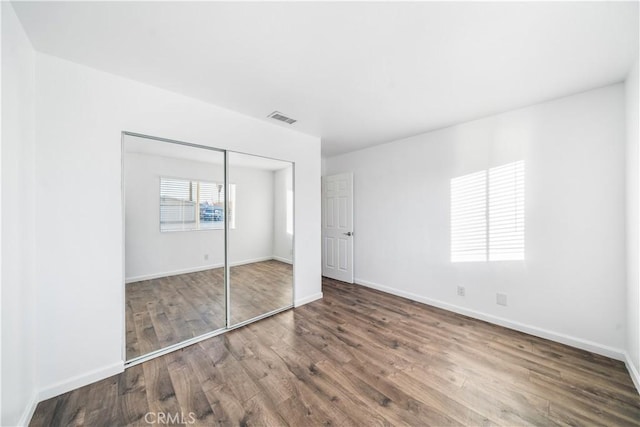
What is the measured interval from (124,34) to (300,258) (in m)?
2.85

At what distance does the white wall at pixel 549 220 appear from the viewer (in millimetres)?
2231

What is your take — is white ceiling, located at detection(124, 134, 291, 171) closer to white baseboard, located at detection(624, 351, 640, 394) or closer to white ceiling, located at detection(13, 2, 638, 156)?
white ceiling, located at detection(13, 2, 638, 156)

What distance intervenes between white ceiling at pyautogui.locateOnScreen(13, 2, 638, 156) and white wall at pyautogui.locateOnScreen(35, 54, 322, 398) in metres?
0.20

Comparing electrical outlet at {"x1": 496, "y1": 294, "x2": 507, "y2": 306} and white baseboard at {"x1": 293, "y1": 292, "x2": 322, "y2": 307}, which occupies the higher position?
electrical outlet at {"x1": 496, "y1": 294, "x2": 507, "y2": 306}

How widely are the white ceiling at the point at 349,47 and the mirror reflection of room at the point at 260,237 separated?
865mm

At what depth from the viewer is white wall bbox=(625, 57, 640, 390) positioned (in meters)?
1.87

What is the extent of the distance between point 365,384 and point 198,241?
2.17 meters

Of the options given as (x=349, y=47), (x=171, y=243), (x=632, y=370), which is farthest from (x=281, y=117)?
(x=632, y=370)

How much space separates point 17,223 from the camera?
1451 mm

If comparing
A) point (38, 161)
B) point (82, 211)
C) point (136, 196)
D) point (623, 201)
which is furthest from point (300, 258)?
point (623, 201)

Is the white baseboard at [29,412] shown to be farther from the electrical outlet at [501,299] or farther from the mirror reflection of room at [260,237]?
the electrical outlet at [501,299]

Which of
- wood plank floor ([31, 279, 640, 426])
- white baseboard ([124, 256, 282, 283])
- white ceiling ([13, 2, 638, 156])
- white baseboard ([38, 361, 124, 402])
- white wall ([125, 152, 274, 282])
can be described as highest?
white ceiling ([13, 2, 638, 156])

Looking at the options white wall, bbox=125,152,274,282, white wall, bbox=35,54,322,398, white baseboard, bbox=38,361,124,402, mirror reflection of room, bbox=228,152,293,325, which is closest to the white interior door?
mirror reflection of room, bbox=228,152,293,325

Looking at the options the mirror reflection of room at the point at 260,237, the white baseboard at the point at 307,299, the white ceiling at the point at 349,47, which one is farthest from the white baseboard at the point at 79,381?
the white ceiling at the point at 349,47
